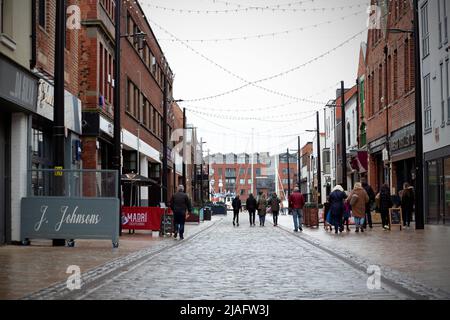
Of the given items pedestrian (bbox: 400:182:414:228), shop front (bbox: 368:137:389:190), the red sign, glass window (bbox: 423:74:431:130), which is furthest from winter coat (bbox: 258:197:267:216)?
the red sign

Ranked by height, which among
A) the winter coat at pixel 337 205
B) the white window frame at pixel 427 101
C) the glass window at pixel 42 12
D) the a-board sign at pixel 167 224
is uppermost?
the glass window at pixel 42 12

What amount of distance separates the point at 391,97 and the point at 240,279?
105ft

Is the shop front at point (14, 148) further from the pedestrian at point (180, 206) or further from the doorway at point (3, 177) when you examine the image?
the pedestrian at point (180, 206)

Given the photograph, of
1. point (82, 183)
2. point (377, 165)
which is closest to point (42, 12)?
point (82, 183)

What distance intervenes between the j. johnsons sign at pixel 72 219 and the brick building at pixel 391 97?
18.4 meters

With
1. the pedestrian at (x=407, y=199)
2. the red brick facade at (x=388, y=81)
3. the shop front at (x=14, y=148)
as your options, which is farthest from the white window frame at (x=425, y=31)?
the shop front at (x=14, y=148)

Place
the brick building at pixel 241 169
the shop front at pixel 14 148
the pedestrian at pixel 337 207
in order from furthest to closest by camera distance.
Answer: the brick building at pixel 241 169, the pedestrian at pixel 337 207, the shop front at pixel 14 148

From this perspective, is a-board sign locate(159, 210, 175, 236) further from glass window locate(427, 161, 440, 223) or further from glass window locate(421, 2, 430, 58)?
glass window locate(421, 2, 430, 58)

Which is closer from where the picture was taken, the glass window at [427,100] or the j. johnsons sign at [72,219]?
the j. johnsons sign at [72,219]

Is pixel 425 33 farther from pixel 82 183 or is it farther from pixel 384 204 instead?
pixel 82 183

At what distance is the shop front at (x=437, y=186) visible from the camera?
31219mm

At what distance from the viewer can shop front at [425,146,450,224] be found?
1229 inches

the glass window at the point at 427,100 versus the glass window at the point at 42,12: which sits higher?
the glass window at the point at 42,12

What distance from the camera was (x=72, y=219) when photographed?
19781 mm
